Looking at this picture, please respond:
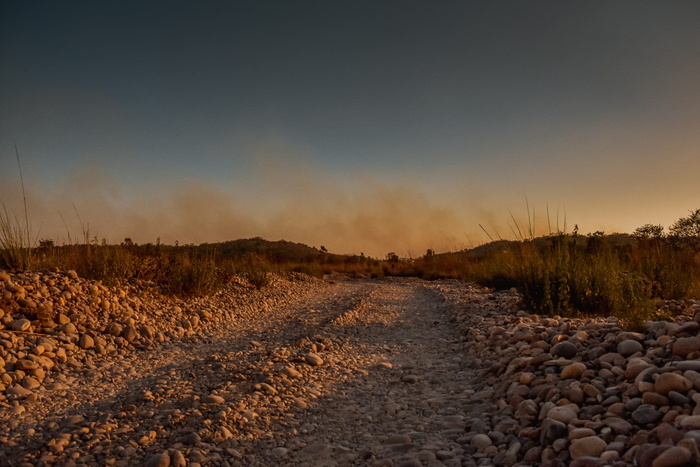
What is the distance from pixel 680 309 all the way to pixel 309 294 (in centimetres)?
967

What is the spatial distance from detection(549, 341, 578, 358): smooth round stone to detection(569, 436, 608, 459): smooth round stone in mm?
1652

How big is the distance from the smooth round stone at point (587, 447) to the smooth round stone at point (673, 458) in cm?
46

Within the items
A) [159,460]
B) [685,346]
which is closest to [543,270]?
[685,346]

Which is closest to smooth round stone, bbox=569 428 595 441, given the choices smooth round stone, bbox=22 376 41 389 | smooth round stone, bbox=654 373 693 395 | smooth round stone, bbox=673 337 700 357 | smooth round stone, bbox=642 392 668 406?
smooth round stone, bbox=642 392 668 406

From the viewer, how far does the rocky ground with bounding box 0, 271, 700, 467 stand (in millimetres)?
2828

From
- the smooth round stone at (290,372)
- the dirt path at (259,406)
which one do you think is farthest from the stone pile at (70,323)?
the smooth round stone at (290,372)

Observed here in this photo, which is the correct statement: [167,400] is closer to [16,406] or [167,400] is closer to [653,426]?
[16,406]

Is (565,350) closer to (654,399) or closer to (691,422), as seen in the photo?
(654,399)

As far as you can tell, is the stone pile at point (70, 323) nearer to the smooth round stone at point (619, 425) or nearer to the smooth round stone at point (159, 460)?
the smooth round stone at point (159, 460)

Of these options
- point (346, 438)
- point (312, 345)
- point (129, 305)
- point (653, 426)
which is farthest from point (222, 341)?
point (653, 426)

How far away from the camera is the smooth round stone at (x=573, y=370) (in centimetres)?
355

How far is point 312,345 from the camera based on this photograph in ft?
19.7

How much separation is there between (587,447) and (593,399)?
2.66 feet

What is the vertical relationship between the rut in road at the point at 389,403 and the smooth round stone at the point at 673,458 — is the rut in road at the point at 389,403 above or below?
below
